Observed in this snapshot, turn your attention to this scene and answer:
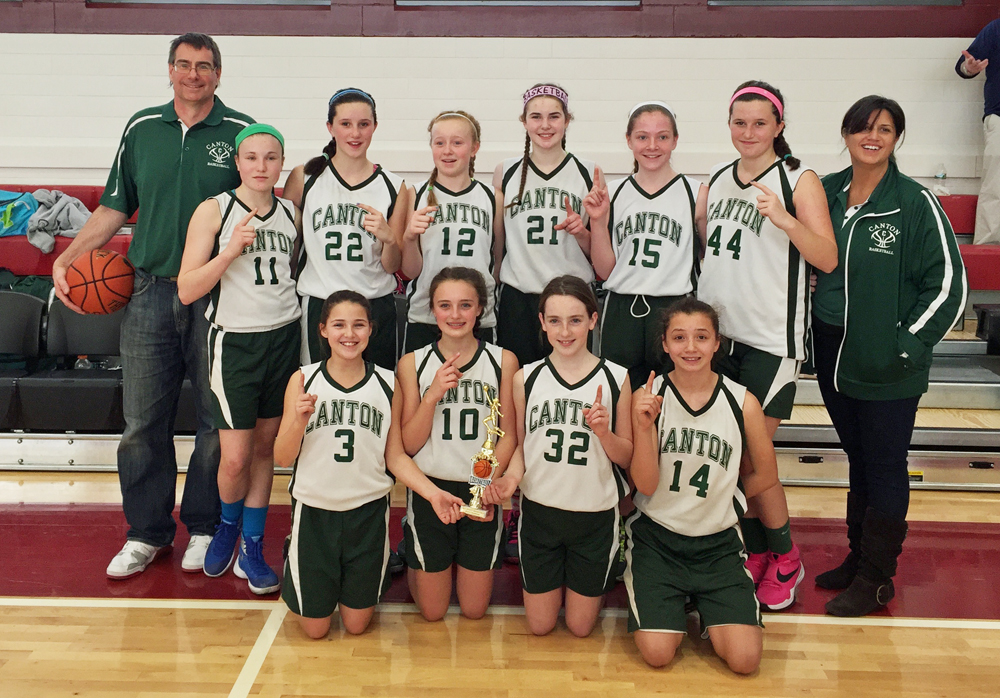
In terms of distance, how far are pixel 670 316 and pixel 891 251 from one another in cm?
77

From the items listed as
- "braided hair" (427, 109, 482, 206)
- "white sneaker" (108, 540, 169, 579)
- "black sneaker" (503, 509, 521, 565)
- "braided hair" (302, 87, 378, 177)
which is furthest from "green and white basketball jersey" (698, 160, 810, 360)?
"white sneaker" (108, 540, 169, 579)

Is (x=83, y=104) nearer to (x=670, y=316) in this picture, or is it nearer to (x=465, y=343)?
(x=465, y=343)

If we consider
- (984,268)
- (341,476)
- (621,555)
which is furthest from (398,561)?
(984,268)

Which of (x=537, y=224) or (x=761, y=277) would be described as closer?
(x=761, y=277)

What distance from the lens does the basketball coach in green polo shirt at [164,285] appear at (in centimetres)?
295

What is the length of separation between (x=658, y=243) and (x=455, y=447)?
1.03 m

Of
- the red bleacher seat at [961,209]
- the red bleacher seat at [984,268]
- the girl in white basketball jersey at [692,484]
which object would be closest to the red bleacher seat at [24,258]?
the girl in white basketball jersey at [692,484]

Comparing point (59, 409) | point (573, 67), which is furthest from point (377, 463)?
point (573, 67)

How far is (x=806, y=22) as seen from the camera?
20.2ft

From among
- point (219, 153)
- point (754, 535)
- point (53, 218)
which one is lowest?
point (754, 535)

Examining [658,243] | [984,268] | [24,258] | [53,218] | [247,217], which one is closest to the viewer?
[247,217]

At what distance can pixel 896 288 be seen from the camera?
8.63 feet

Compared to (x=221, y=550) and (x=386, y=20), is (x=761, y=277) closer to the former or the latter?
(x=221, y=550)

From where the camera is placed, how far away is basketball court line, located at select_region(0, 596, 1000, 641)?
2.73m
